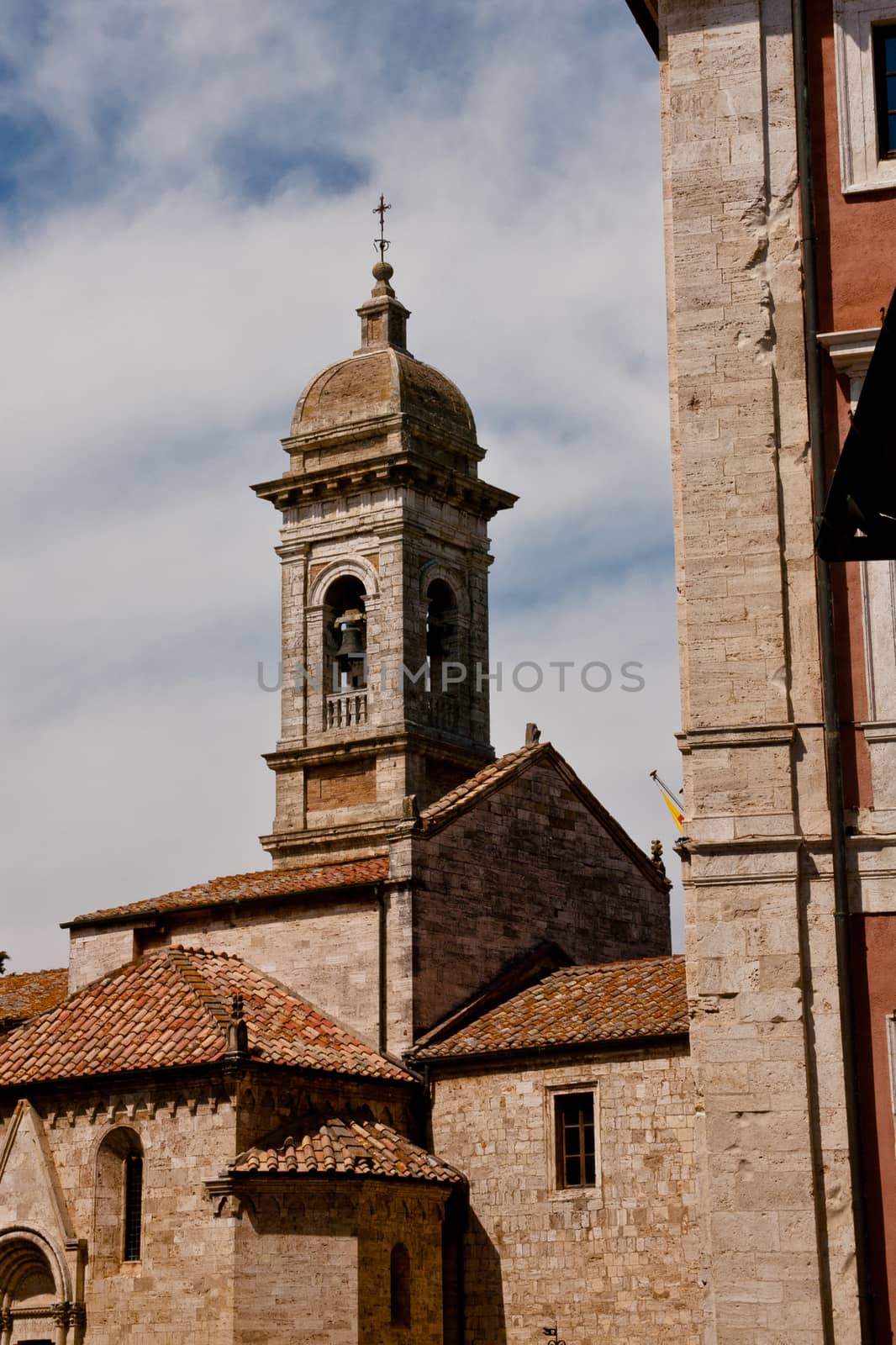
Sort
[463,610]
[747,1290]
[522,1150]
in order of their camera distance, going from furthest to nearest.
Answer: [463,610] → [522,1150] → [747,1290]

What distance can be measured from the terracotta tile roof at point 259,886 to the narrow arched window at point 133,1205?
4964mm

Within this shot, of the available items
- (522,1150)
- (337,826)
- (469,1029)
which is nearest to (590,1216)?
(522,1150)

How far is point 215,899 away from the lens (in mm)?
31047

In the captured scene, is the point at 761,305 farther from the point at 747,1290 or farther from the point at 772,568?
the point at 747,1290

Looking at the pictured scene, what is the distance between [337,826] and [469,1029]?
23.4 ft

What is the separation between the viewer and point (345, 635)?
1439 inches

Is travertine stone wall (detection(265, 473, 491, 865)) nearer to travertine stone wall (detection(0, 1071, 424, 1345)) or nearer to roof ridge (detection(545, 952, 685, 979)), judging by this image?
roof ridge (detection(545, 952, 685, 979))

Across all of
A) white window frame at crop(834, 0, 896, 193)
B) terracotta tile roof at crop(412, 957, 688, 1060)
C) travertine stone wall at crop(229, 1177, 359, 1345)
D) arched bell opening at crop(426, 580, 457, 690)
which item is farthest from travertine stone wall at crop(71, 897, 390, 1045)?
white window frame at crop(834, 0, 896, 193)

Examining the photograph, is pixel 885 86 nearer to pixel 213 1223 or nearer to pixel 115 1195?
pixel 213 1223

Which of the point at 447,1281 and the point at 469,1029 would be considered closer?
the point at 447,1281

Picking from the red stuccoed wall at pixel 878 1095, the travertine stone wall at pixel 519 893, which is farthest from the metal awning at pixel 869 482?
the travertine stone wall at pixel 519 893

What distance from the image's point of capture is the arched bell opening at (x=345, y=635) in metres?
36.3

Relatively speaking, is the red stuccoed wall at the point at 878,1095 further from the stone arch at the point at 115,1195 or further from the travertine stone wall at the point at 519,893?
the travertine stone wall at the point at 519,893

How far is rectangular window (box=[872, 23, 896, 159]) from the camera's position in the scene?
1526 cm
